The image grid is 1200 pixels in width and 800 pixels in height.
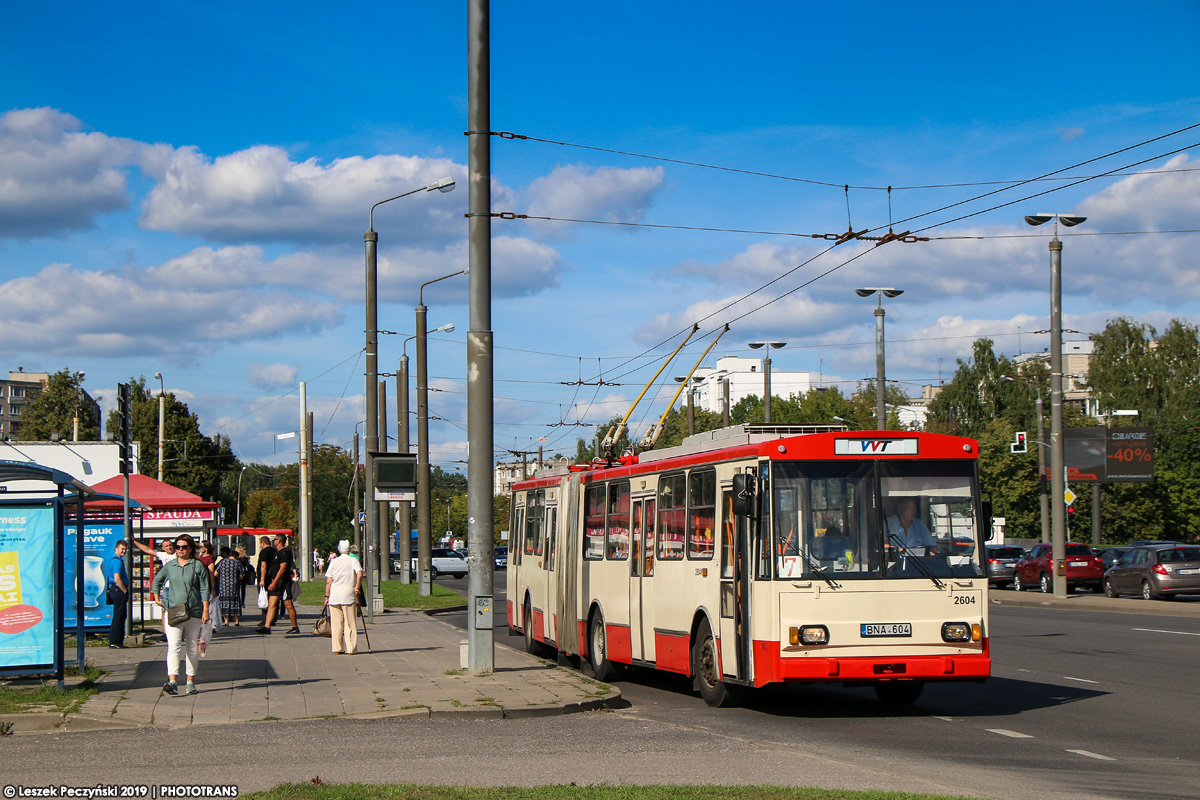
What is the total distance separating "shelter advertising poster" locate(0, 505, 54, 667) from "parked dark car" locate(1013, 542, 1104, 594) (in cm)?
3216

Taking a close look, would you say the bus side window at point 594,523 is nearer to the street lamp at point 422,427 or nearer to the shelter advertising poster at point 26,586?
the shelter advertising poster at point 26,586

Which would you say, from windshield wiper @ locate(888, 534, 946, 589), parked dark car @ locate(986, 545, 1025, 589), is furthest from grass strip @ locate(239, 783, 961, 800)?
parked dark car @ locate(986, 545, 1025, 589)

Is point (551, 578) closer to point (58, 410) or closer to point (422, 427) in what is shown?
point (422, 427)

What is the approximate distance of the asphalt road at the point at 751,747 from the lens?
876cm

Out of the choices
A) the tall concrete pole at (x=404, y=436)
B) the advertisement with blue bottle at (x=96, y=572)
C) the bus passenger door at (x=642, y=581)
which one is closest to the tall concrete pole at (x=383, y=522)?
the tall concrete pole at (x=404, y=436)

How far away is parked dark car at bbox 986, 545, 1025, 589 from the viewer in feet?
144

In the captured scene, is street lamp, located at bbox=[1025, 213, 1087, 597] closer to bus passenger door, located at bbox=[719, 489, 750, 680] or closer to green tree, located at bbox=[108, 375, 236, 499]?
bus passenger door, located at bbox=[719, 489, 750, 680]

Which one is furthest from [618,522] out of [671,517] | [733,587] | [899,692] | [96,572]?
[96,572]

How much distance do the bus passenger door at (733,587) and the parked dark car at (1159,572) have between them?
24773mm

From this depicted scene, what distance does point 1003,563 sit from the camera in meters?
44.7

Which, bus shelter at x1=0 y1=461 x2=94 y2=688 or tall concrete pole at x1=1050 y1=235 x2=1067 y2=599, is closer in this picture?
bus shelter at x1=0 y1=461 x2=94 y2=688

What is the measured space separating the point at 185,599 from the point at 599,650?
18.7 ft

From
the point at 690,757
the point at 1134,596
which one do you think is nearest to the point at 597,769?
the point at 690,757

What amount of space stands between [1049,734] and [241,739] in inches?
280
